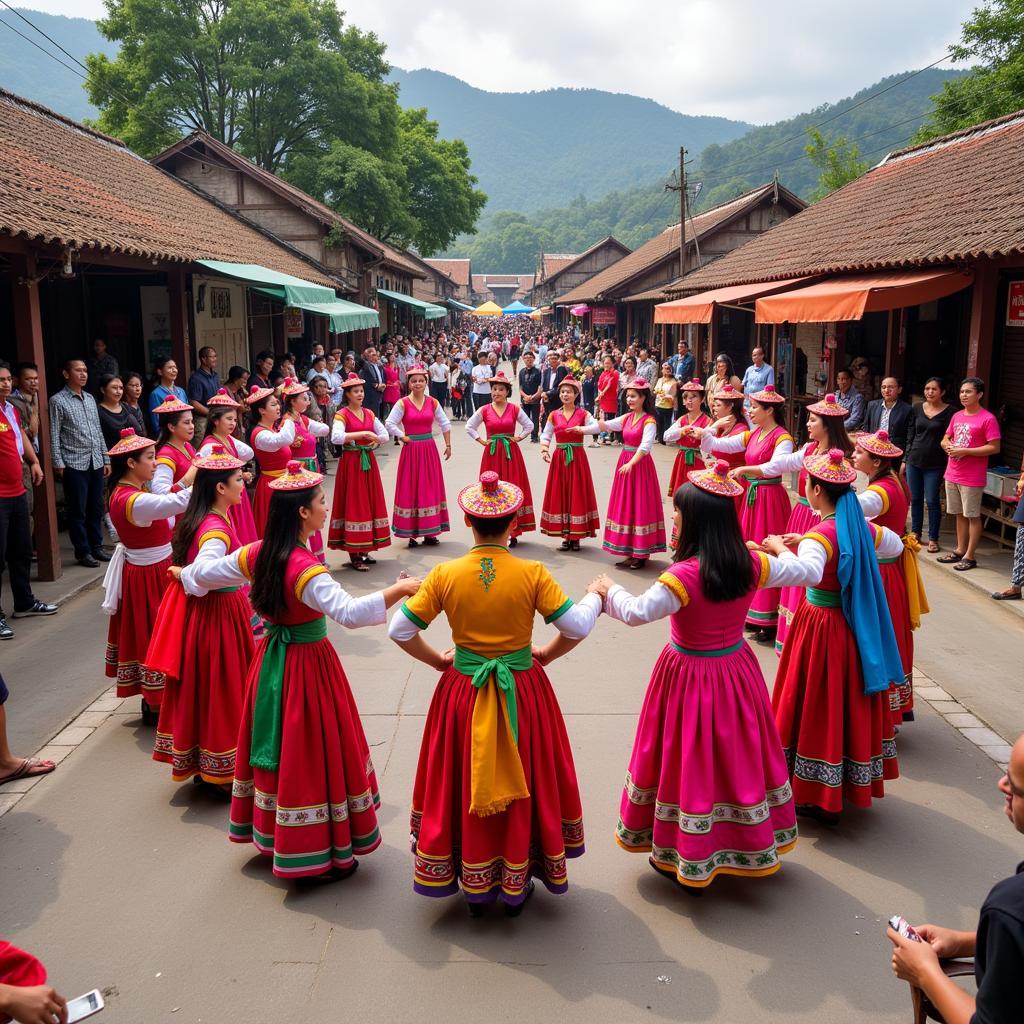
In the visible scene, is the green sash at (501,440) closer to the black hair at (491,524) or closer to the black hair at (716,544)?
the black hair at (716,544)

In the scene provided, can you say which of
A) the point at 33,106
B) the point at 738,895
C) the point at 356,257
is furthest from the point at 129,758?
the point at 356,257

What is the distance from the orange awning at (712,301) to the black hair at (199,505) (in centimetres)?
1091

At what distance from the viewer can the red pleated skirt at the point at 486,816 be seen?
11.9 ft

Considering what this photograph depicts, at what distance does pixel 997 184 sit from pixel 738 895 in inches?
390

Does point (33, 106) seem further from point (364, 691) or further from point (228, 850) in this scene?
point (228, 850)

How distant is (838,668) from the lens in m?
4.34

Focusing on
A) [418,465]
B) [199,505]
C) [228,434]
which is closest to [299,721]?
[199,505]

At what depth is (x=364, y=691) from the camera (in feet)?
20.2

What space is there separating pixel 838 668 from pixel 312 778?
241 centimetres

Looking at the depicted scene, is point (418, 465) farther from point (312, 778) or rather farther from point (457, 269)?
point (457, 269)

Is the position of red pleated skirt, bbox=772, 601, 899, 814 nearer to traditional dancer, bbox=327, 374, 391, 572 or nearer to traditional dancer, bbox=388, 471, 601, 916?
traditional dancer, bbox=388, 471, 601, 916

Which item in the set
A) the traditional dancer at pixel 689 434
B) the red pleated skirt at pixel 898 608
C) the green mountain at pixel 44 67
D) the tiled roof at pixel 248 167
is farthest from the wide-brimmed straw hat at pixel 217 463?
the green mountain at pixel 44 67

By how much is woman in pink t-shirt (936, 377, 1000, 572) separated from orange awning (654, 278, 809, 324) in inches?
212

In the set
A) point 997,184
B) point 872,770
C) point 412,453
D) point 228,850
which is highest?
point 997,184
